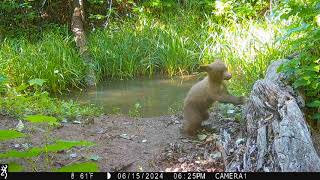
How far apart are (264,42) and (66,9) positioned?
7.99 metres

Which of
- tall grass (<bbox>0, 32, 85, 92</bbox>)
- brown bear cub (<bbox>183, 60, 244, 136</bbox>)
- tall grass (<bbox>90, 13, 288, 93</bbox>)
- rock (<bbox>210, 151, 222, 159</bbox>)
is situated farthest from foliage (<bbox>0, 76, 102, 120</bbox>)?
tall grass (<bbox>90, 13, 288, 93</bbox>)

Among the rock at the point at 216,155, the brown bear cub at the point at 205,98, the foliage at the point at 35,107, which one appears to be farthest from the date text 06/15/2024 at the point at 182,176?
the foliage at the point at 35,107

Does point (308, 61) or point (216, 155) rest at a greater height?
point (308, 61)

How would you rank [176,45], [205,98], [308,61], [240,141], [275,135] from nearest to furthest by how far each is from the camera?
1. [275,135]
2. [240,141]
3. [308,61]
4. [205,98]
5. [176,45]

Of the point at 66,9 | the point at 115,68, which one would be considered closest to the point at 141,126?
the point at 115,68

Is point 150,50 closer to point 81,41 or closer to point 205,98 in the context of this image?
point 81,41

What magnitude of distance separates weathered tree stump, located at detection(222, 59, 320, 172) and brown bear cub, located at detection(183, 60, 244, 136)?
0.70 m

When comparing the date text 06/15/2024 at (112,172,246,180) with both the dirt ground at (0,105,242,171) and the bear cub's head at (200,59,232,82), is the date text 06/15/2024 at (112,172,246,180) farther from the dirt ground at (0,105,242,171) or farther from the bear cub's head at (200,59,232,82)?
the bear cub's head at (200,59,232,82)

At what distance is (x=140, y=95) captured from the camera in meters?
10.0

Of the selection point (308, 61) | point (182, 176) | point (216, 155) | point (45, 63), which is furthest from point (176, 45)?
point (182, 176)

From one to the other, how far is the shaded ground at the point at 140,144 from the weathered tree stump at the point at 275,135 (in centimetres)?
39

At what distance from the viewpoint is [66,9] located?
50.9 feet

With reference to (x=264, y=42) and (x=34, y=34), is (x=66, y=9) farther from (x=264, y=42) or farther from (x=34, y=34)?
(x=264, y=42)

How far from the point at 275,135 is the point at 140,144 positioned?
1.99 metres
